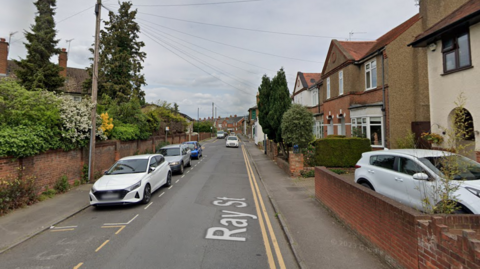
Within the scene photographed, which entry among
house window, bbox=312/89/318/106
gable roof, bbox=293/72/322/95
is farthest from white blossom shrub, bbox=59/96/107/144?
gable roof, bbox=293/72/322/95

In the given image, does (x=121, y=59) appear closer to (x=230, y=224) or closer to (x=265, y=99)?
(x=265, y=99)

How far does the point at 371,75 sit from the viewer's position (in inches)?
603

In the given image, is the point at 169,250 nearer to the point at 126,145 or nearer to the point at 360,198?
the point at 360,198

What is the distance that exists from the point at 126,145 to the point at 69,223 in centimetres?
1109

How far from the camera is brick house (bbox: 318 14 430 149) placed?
1331cm

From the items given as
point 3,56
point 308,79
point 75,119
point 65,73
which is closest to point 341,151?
point 75,119

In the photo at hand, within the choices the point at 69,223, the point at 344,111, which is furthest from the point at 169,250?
the point at 344,111

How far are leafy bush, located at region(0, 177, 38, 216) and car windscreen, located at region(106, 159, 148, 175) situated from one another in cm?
237

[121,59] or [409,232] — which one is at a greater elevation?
[121,59]

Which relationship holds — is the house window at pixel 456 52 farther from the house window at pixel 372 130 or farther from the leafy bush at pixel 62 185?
the leafy bush at pixel 62 185

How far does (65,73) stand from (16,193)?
2750 centimetres

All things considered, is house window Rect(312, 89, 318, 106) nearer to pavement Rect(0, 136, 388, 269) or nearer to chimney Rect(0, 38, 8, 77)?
pavement Rect(0, 136, 388, 269)

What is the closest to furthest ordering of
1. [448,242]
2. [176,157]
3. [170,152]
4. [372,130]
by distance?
[448,242]
[176,157]
[372,130]
[170,152]

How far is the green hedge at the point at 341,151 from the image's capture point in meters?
12.9
